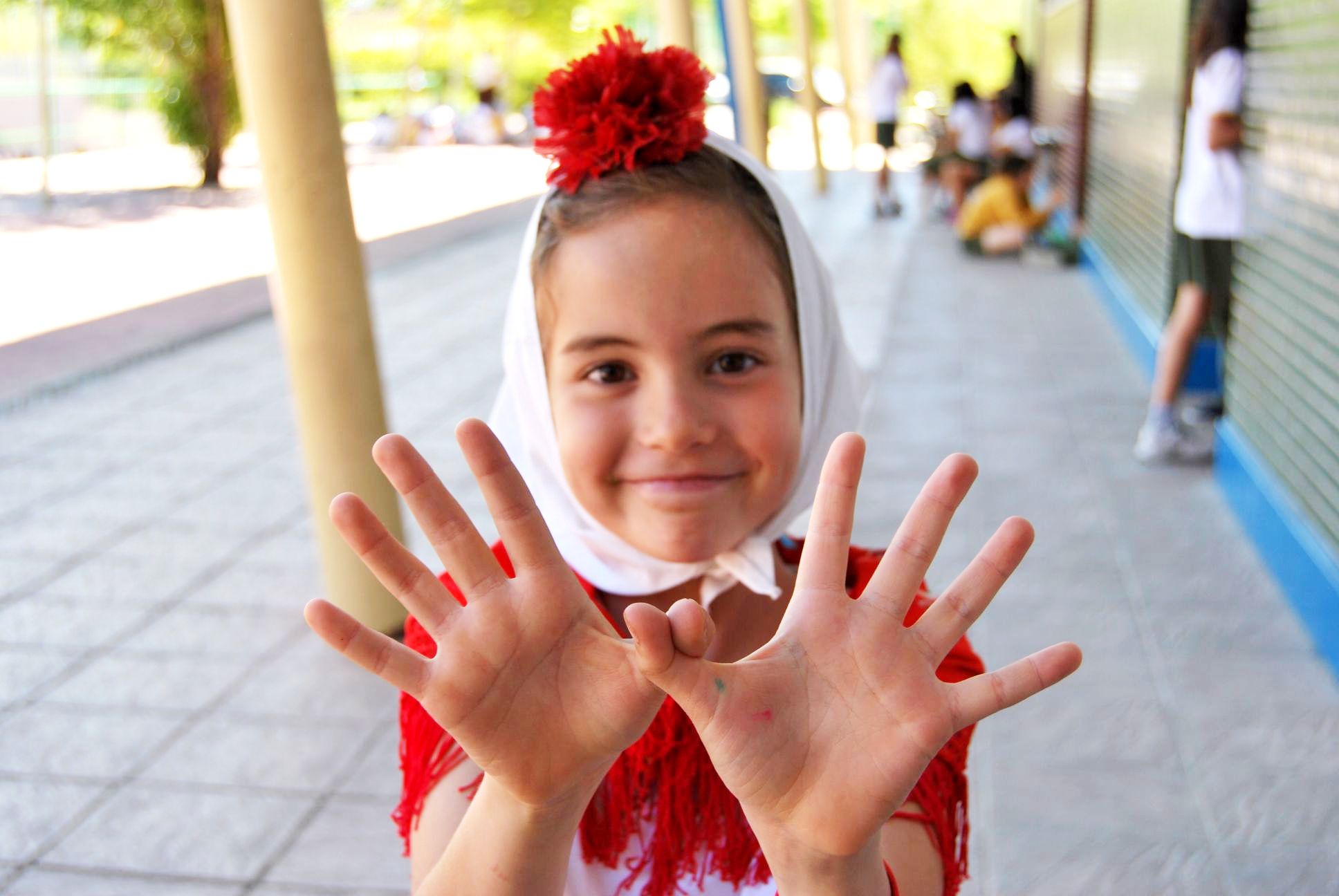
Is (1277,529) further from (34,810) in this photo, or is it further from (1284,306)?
(34,810)

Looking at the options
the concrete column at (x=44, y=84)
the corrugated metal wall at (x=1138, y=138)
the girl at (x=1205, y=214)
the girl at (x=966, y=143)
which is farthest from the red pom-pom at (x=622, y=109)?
the concrete column at (x=44, y=84)

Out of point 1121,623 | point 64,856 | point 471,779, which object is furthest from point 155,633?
point 1121,623

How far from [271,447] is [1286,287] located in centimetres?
398

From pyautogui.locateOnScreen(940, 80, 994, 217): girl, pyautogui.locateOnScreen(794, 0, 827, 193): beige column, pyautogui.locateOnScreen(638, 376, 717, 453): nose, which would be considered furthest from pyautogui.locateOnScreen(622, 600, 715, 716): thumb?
pyautogui.locateOnScreen(794, 0, 827, 193): beige column

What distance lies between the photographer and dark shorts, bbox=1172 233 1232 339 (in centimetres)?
448

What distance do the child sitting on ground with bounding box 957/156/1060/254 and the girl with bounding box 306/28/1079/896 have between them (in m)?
8.43

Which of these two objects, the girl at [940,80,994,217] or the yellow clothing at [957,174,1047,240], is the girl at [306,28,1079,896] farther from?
the girl at [940,80,994,217]

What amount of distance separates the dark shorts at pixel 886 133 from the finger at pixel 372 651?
1159 centimetres

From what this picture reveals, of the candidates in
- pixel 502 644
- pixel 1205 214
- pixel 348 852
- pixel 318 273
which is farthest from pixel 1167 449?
pixel 502 644

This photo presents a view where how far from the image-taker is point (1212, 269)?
14.9 ft

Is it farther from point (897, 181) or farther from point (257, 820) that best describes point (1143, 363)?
point (897, 181)

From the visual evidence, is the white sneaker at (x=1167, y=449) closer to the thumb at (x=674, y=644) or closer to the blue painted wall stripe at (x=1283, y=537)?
the blue painted wall stripe at (x=1283, y=537)

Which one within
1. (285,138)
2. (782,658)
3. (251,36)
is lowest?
(782,658)

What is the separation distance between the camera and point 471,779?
1.35 m
